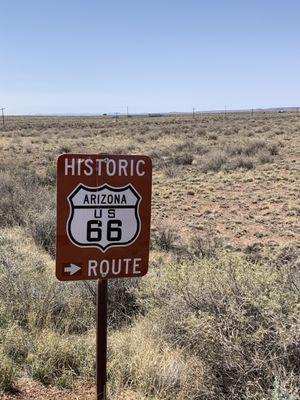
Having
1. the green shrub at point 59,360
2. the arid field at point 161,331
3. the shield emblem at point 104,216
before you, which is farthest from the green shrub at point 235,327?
the shield emblem at point 104,216

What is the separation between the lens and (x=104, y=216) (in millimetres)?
3137

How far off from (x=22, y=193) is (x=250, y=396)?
924cm

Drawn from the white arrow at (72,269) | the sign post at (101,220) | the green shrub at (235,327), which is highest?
the sign post at (101,220)

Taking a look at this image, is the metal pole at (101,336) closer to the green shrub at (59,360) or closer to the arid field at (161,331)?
the arid field at (161,331)

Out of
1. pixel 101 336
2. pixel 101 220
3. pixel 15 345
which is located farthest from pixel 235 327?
pixel 15 345

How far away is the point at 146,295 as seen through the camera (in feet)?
18.2

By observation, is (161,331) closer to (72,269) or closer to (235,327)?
(235,327)

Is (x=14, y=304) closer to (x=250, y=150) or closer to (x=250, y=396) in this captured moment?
(x=250, y=396)

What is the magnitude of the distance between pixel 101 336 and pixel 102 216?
0.79 meters

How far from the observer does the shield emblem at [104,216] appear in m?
3.07

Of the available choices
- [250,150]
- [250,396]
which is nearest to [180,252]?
[250,396]

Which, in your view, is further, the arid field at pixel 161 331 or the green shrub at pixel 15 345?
the green shrub at pixel 15 345

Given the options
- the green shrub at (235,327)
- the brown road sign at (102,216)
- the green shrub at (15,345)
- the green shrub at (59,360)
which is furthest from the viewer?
the green shrub at (15,345)

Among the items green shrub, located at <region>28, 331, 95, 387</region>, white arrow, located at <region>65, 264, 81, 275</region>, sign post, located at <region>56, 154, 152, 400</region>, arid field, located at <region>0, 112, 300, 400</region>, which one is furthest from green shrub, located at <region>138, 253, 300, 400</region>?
white arrow, located at <region>65, 264, 81, 275</region>
